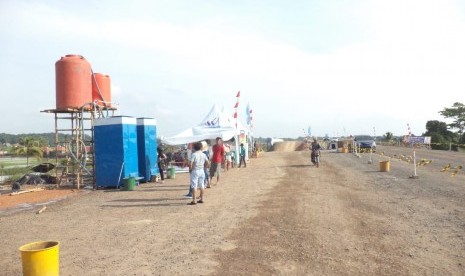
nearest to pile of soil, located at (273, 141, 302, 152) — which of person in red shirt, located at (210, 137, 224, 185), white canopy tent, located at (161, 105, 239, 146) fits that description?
white canopy tent, located at (161, 105, 239, 146)

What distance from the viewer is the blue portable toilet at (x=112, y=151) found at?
1664cm

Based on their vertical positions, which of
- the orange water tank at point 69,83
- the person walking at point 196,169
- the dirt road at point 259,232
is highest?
the orange water tank at point 69,83

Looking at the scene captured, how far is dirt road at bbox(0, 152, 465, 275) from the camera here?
599cm

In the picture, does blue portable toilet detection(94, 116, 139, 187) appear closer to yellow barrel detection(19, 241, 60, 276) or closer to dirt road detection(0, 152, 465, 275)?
dirt road detection(0, 152, 465, 275)

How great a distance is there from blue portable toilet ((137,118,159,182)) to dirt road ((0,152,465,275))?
13.7 feet

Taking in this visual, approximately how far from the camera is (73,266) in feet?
20.3

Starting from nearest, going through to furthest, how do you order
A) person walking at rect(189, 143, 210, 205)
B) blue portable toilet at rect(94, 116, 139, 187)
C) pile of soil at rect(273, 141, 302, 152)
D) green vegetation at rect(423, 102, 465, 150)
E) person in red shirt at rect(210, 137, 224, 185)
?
1. person walking at rect(189, 143, 210, 205)
2. person in red shirt at rect(210, 137, 224, 185)
3. blue portable toilet at rect(94, 116, 139, 187)
4. green vegetation at rect(423, 102, 465, 150)
5. pile of soil at rect(273, 141, 302, 152)

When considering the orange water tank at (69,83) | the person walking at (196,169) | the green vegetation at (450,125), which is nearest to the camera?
the person walking at (196,169)

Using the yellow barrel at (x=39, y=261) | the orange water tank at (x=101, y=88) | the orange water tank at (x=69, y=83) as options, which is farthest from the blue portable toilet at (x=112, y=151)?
the yellow barrel at (x=39, y=261)

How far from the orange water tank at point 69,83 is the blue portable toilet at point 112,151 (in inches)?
59.2

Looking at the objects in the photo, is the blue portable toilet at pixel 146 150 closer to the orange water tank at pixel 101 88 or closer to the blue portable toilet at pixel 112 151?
the blue portable toilet at pixel 112 151

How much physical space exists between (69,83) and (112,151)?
3579 mm

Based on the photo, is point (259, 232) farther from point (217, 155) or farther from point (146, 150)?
point (146, 150)

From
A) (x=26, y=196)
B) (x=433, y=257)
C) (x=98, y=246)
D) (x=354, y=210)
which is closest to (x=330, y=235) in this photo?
(x=433, y=257)
